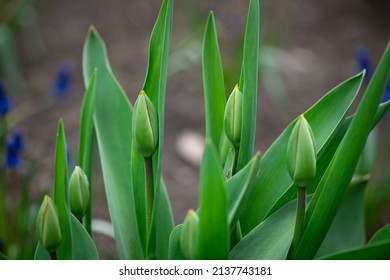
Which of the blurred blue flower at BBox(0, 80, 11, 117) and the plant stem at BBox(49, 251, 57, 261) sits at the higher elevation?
the blurred blue flower at BBox(0, 80, 11, 117)

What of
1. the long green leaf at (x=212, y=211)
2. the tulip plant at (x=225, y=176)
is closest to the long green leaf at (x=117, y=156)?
the tulip plant at (x=225, y=176)

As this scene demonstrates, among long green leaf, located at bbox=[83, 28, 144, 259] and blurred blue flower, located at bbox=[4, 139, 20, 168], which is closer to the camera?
long green leaf, located at bbox=[83, 28, 144, 259]

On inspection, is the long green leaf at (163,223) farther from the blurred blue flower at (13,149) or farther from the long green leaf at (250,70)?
the blurred blue flower at (13,149)

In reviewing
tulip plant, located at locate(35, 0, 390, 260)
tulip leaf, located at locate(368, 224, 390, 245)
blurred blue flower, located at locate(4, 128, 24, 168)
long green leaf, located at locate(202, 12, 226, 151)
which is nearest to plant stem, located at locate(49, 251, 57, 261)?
tulip plant, located at locate(35, 0, 390, 260)

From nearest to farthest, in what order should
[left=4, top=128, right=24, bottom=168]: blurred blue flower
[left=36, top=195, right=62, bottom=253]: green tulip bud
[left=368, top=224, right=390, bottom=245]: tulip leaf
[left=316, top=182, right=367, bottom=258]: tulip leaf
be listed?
1. [left=36, top=195, right=62, bottom=253]: green tulip bud
2. [left=368, top=224, right=390, bottom=245]: tulip leaf
3. [left=316, top=182, right=367, bottom=258]: tulip leaf
4. [left=4, top=128, right=24, bottom=168]: blurred blue flower

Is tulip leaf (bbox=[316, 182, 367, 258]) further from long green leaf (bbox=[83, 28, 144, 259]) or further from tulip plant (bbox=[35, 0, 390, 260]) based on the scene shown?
long green leaf (bbox=[83, 28, 144, 259])

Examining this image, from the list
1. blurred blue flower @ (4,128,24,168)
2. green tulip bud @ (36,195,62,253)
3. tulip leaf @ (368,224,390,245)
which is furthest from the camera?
blurred blue flower @ (4,128,24,168)
